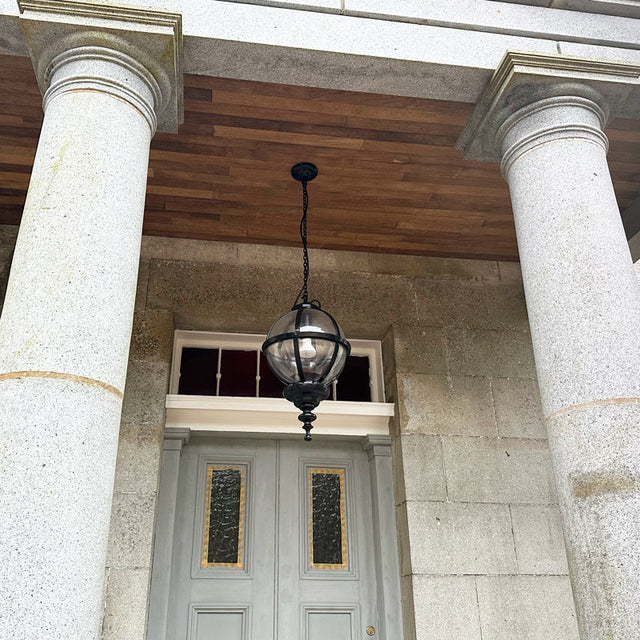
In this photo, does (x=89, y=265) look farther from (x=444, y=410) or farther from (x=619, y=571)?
(x=444, y=410)

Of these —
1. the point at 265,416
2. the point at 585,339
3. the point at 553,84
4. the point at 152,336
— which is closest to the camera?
the point at 585,339

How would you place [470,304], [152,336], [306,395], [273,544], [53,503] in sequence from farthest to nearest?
[470,304] < [152,336] < [273,544] < [306,395] < [53,503]

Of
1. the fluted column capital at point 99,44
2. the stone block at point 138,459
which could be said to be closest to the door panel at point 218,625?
the stone block at point 138,459

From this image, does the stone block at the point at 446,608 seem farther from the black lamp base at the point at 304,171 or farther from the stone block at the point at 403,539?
the black lamp base at the point at 304,171

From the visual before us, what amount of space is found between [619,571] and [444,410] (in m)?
2.70

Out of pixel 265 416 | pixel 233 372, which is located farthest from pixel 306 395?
pixel 233 372

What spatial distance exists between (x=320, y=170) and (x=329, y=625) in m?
3.36

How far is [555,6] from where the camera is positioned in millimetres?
3799

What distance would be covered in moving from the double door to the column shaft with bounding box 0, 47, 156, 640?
2.53 metres

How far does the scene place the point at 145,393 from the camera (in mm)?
4859

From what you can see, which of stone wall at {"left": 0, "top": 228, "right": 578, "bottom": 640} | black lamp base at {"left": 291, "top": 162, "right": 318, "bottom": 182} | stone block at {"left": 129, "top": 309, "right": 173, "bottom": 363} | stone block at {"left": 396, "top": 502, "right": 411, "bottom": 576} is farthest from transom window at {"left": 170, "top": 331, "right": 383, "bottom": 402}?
black lamp base at {"left": 291, "top": 162, "right": 318, "bottom": 182}

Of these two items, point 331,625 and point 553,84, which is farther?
point 331,625

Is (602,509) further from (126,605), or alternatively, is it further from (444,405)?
(126,605)

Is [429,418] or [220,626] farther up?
[429,418]
